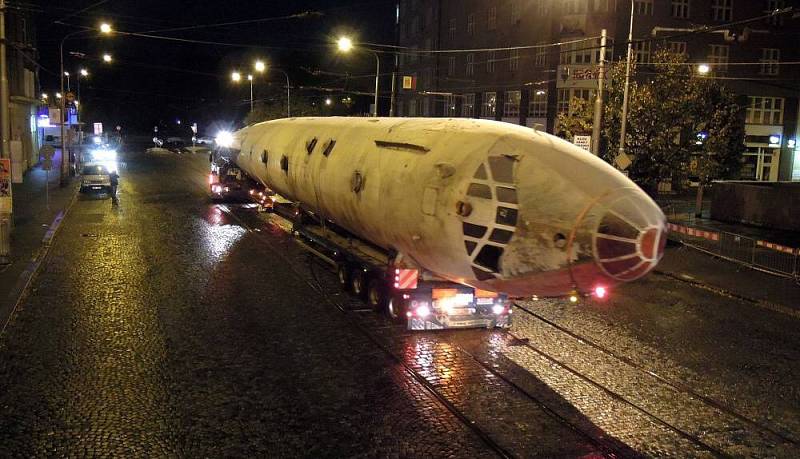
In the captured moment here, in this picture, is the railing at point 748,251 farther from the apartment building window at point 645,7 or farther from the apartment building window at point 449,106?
the apartment building window at point 449,106

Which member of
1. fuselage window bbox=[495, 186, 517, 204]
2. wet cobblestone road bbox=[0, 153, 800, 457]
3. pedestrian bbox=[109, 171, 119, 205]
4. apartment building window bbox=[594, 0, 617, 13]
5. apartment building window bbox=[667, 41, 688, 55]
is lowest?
wet cobblestone road bbox=[0, 153, 800, 457]

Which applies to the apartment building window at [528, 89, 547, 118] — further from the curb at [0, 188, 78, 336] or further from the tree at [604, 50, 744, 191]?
the curb at [0, 188, 78, 336]

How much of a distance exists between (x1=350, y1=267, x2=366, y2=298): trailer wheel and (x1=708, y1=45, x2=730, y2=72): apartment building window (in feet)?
144

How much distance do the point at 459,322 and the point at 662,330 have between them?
13.3ft

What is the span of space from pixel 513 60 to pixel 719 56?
1491cm

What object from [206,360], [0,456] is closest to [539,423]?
[206,360]

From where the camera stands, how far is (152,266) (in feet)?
56.7

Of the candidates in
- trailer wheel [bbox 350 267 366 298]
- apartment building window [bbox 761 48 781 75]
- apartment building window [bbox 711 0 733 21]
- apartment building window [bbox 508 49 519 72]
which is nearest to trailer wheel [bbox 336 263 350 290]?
trailer wheel [bbox 350 267 366 298]

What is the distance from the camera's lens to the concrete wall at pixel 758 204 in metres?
26.9

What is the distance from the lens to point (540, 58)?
51.2 metres

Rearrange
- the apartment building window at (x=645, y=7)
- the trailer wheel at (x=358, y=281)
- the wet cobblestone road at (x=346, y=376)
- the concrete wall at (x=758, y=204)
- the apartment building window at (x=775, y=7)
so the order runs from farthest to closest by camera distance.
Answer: the apartment building window at (x=775, y=7) < the apartment building window at (x=645, y=7) < the concrete wall at (x=758, y=204) < the trailer wheel at (x=358, y=281) < the wet cobblestone road at (x=346, y=376)

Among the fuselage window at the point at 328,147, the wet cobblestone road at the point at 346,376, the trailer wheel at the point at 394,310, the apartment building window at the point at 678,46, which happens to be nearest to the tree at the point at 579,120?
the wet cobblestone road at the point at 346,376

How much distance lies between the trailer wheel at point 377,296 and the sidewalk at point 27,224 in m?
6.51

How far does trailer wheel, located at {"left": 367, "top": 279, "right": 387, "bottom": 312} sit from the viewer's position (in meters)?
12.9
